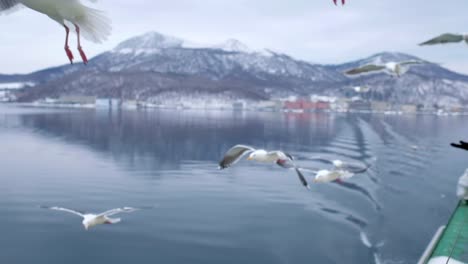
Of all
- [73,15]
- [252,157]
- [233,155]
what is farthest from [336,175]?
[73,15]

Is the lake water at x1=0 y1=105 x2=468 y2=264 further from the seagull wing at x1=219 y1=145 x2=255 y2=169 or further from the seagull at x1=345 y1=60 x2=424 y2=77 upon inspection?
the seagull at x1=345 y1=60 x2=424 y2=77

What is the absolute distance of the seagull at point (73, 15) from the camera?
0.61 meters

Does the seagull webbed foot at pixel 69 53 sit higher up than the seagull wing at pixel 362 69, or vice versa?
the seagull wing at pixel 362 69

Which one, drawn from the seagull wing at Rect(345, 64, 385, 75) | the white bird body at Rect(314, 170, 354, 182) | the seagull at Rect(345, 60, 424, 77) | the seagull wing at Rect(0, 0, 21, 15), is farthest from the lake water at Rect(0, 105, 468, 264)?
the seagull wing at Rect(0, 0, 21, 15)

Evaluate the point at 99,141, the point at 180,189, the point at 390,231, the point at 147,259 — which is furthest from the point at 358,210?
the point at 99,141

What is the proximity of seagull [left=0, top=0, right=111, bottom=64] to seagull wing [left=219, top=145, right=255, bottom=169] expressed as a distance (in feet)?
4.66

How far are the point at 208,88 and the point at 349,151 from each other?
121 meters

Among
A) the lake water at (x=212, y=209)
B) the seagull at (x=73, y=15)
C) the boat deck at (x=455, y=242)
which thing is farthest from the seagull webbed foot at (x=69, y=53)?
the lake water at (x=212, y=209)

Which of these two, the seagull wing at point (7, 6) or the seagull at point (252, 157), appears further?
the seagull at point (252, 157)

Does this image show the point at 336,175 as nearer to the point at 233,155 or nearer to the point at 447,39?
the point at 233,155

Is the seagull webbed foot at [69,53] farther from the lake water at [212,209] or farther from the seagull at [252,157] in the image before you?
the lake water at [212,209]

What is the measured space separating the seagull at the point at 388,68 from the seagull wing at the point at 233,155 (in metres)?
0.91

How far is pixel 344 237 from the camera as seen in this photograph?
337 inches

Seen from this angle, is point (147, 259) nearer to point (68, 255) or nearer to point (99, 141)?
Result: point (68, 255)
